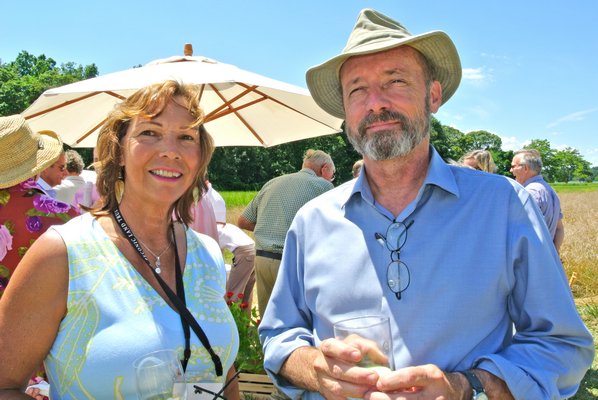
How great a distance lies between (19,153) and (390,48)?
222 centimetres

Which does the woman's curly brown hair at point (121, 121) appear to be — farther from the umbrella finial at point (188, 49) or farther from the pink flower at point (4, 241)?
the umbrella finial at point (188, 49)

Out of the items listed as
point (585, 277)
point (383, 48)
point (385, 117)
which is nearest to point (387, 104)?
point (385, 117)

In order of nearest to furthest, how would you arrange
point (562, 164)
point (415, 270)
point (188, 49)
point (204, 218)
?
point (415, 270) < point (204, 218) < point (188, 49) < point (562, 164)

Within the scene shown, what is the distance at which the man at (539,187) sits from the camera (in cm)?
625

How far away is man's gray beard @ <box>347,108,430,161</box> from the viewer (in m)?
1.81

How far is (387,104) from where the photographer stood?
1.85 meters

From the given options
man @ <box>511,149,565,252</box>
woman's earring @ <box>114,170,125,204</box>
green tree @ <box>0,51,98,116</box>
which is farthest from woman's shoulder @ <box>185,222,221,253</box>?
green tree @ <box>0,51,98,116</box>

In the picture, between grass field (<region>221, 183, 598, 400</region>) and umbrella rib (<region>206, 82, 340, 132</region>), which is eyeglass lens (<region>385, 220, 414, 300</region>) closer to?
umbrella rib (<region>206, 82, 340, 132</region>)

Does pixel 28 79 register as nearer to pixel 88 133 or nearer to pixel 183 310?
pixel 88 133

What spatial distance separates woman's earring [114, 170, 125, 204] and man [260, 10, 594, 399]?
29.4 inches

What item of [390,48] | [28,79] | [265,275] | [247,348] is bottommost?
[247,348]

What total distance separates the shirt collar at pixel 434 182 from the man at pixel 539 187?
16.4 feet

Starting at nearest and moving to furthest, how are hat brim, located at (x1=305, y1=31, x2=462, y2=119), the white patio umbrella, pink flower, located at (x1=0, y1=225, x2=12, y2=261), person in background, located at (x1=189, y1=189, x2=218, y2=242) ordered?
1. hat brim, located at (x1=305, y1=31, x2=462, y2=119)
2. pink flower, located at (x1=0, y1=225, x2=12, y2=261)
3. the white patio umbrella
4. person in background, located at (x1=189, y1=189, x2=218, y2=242)

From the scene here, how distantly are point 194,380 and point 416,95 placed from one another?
1.35 meters
